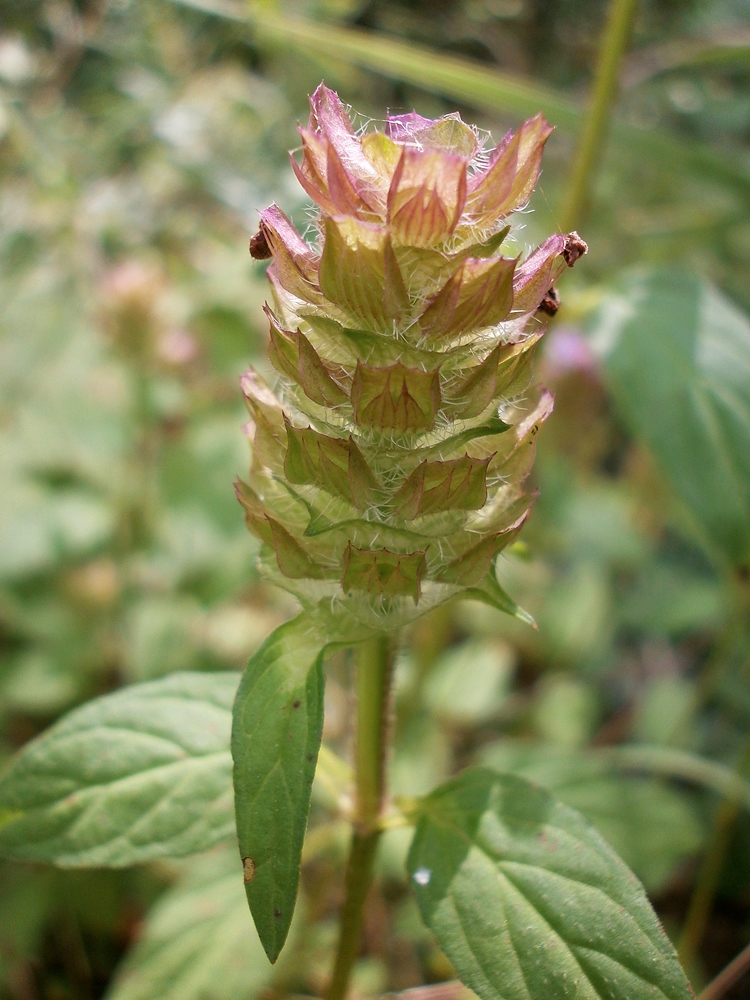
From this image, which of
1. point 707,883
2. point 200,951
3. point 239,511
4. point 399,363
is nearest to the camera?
point 399,363

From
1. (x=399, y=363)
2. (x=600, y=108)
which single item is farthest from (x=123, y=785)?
(x=600, y=108)

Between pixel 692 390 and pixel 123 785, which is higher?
pixel 692 390

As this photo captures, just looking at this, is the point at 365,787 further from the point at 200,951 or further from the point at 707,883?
the point at 707,883

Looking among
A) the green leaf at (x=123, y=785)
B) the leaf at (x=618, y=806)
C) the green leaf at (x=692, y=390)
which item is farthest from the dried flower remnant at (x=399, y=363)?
the leaf at (x=618, y=806)

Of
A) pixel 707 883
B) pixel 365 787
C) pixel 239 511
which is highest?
pixel 365 787

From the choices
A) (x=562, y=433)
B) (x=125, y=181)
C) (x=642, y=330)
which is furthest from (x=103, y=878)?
(x=125, y=181)

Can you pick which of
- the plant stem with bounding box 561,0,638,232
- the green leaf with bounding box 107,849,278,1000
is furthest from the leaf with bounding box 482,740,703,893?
the plant stem with bounding box 561,0,638,232

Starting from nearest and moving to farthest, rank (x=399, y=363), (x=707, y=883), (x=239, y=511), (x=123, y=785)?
(x=399, y=363), (x=123, y=785), (x=707, y=883), (x=239, y=511)

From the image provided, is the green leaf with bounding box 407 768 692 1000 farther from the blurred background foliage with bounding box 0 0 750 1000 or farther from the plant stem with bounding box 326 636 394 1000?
the blurred background foliage with bounding box 0 0 750 1000
